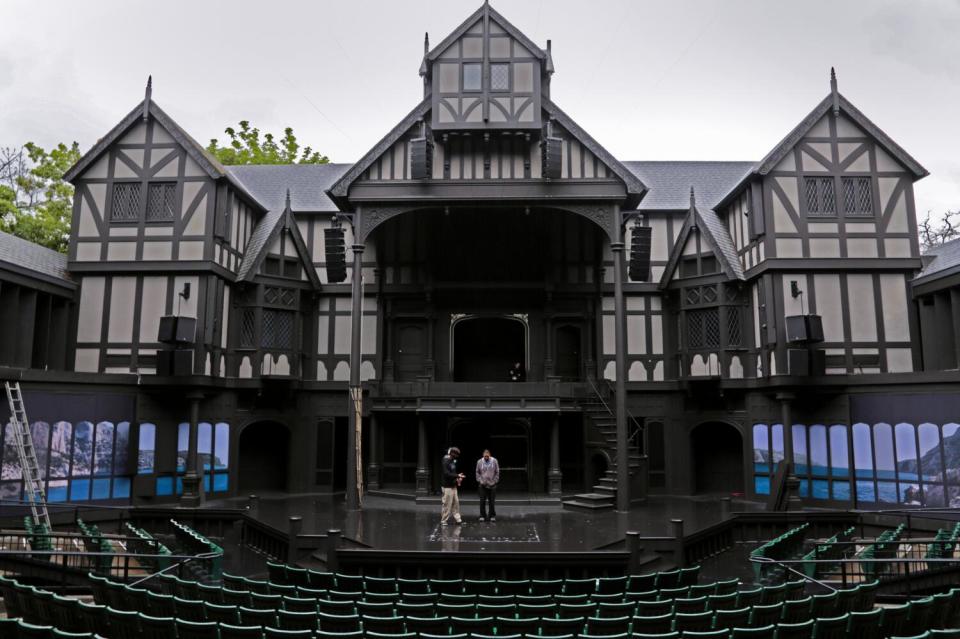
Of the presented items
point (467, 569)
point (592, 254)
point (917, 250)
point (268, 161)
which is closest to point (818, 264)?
point (917, 250)

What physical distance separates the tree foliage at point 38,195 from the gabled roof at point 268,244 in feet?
28.6

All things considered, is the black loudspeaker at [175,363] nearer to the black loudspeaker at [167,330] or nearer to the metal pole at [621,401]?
the black loudspeaker at [167,330]

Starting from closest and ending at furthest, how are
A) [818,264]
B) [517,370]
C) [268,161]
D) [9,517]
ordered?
[9,517]
[818,264]
[517,370]
[268,161]

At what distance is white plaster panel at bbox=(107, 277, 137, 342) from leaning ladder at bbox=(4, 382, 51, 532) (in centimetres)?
411

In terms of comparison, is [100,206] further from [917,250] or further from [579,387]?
[917,250]

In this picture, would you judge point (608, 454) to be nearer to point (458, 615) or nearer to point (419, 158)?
point (419, 158)

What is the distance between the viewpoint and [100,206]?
22.0 m

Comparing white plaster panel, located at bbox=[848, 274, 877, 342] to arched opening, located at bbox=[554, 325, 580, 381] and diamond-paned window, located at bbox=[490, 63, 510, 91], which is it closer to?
arched opening, located at bbox=[554, 325, 580, 381]

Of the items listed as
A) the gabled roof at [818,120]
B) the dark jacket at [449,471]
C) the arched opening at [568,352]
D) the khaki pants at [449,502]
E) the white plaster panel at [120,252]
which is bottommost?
the khaki pants at [449,502]

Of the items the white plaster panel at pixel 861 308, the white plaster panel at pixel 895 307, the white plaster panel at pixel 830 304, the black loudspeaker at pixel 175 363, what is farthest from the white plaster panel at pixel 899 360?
the black loudspeaker at pixel 175 363

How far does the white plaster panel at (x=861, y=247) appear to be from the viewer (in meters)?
20.8

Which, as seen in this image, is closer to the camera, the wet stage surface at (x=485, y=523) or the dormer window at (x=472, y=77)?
the wet stage surface at (x=485, y=523)

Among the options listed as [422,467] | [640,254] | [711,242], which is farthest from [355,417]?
[711,242]

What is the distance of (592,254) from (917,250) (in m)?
9.92
